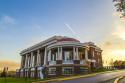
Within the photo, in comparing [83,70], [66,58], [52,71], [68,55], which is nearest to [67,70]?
[83,70]

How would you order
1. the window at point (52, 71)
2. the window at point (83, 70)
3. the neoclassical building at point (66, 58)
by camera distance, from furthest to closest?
the window at point (52, 71), the window at point (83, 70), the neoclassical building at point (66, 58)

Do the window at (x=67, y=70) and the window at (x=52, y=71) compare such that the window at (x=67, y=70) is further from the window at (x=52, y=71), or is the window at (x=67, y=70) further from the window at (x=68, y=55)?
the window at (x=68, y=55)

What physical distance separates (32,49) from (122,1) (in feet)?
192

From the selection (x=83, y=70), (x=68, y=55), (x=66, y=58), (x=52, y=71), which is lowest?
(x=52, y=71)

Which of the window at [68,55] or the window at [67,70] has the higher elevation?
the window at [68,55]

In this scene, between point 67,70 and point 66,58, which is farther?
point 66,58

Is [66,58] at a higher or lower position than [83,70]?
higher

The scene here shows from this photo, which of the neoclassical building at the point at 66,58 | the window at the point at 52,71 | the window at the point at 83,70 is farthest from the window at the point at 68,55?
the window at the point at 83,70

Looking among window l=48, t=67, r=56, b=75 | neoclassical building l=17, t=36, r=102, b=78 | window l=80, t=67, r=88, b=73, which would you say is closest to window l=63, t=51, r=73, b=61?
neoclassical building l=17, t=36, r=102, b=78

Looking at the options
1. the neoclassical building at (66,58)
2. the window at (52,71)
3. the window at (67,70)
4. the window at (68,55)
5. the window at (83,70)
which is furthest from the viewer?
the window at (68,55)

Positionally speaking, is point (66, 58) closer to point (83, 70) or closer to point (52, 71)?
point (52, 71)

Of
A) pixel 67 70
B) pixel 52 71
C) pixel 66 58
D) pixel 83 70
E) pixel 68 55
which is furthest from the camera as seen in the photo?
pixel 68 55

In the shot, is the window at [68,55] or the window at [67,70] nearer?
the window at [67,70]

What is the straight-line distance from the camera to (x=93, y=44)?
64062 millimetres
